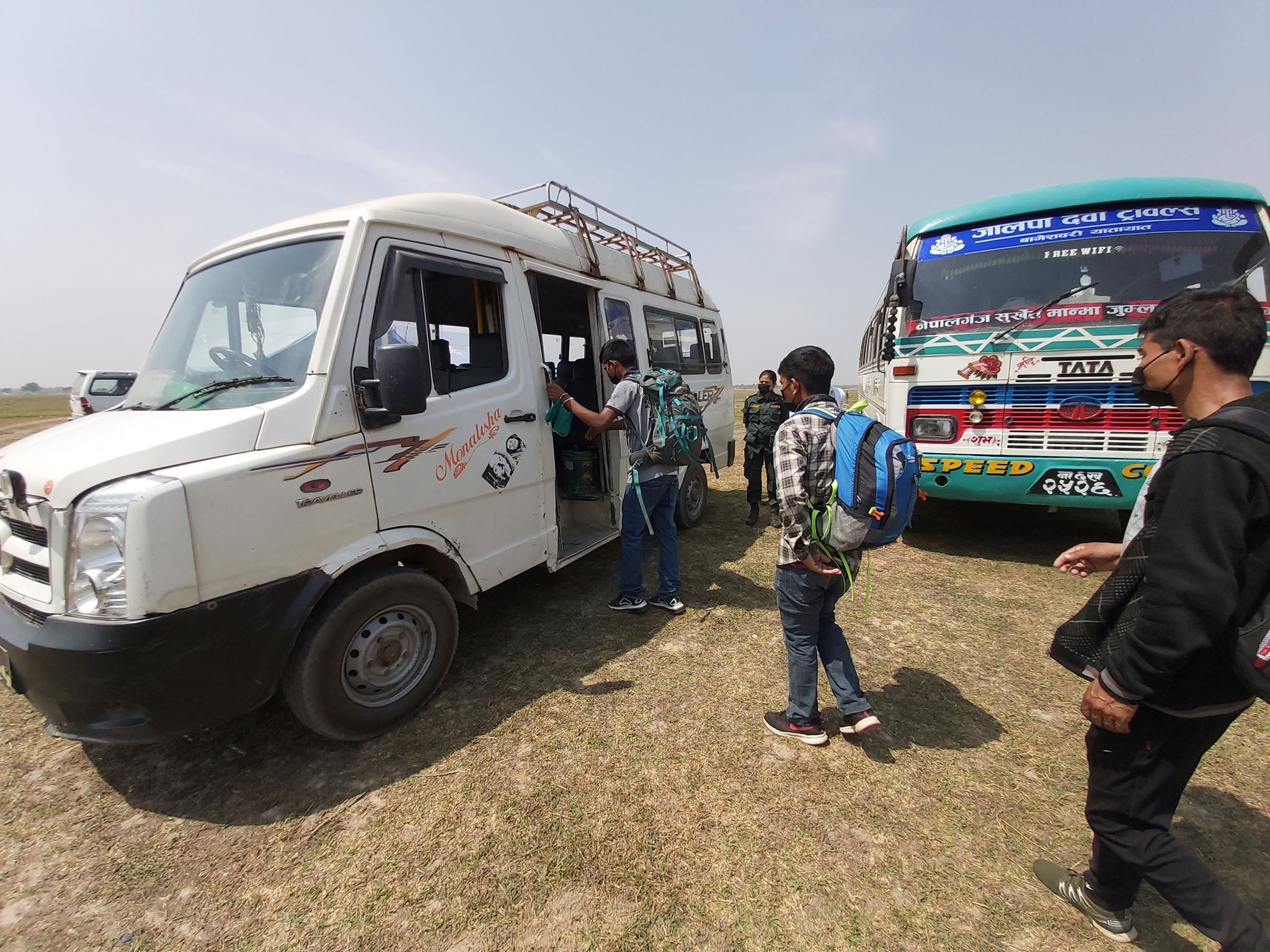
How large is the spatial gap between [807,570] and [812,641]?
399 mm

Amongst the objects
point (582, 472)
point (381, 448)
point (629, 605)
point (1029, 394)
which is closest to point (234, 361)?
point (381, 448)

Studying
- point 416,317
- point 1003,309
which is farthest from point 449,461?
point 1003,309

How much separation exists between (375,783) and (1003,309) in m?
5.68

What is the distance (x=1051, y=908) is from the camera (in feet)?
6.15

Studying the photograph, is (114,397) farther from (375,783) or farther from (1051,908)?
(1051,908)

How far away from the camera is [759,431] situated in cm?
659

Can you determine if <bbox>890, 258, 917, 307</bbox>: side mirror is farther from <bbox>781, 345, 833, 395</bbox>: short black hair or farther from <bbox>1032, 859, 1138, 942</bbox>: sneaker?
<bbox>1032, 859, 1138, 942</bbox>: sneaker

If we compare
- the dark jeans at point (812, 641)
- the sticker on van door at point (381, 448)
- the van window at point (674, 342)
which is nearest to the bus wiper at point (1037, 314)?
the van window at point (674, 342)

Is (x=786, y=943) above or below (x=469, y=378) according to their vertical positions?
below

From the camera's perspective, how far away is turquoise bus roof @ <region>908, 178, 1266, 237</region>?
425cm

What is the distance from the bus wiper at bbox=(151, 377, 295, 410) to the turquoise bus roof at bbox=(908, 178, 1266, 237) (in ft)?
18.1

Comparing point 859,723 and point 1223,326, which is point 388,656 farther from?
point 1223,326

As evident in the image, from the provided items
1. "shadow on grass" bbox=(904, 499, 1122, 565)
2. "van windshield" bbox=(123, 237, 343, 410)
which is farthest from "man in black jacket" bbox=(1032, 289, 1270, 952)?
"shadow on grass" bbox=(904, 499, 1122, 565)

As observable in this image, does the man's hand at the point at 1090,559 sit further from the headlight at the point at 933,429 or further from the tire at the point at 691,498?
the tire at the point at 691,498
